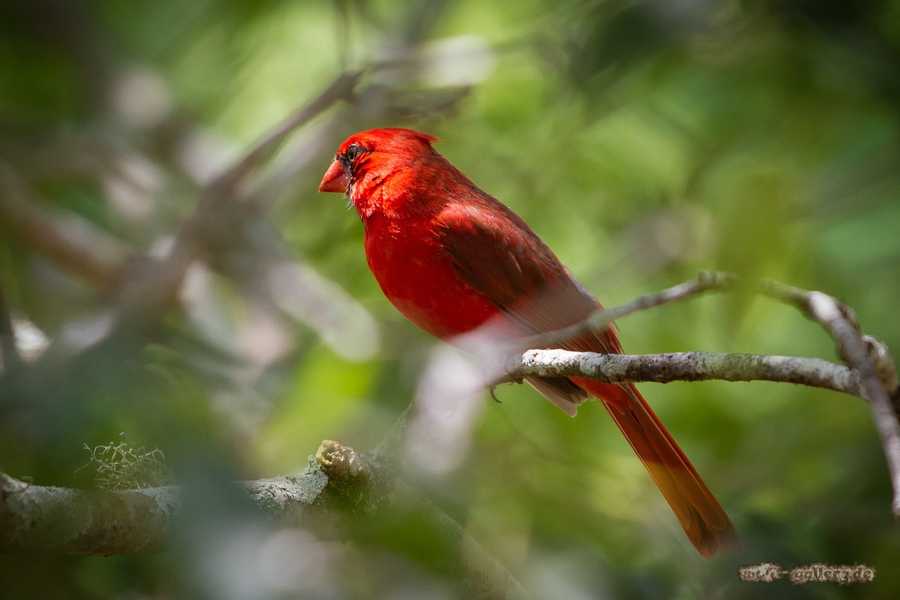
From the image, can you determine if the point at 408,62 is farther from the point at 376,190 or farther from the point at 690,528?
the point at 690,528

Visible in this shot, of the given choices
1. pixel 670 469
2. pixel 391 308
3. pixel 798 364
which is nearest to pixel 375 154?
pixel 391 308

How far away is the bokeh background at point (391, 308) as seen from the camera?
6.41ft

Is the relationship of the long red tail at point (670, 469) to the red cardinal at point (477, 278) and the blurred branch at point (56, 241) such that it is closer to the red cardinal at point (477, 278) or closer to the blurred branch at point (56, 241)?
the red cardinal at point (477, 278)

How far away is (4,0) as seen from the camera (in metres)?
4.70

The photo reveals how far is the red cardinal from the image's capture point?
11.2 ft

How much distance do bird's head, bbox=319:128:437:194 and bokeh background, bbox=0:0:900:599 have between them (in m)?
0.13

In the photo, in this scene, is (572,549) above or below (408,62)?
below

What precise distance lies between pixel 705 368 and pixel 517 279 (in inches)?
68.6

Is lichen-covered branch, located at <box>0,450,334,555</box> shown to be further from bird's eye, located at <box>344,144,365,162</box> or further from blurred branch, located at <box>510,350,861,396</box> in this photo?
bird's eye, located at <box>344,144,365,162</box>

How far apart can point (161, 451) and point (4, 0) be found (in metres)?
3.51

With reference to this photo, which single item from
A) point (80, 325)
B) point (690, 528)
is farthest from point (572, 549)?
point (80, 325)

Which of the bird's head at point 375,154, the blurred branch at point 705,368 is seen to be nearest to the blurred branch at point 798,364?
the blurred branch at point 705,368

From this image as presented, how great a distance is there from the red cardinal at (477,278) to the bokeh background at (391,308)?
183 millimetres

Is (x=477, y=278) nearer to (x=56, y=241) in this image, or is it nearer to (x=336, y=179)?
(x=336, y=179)
